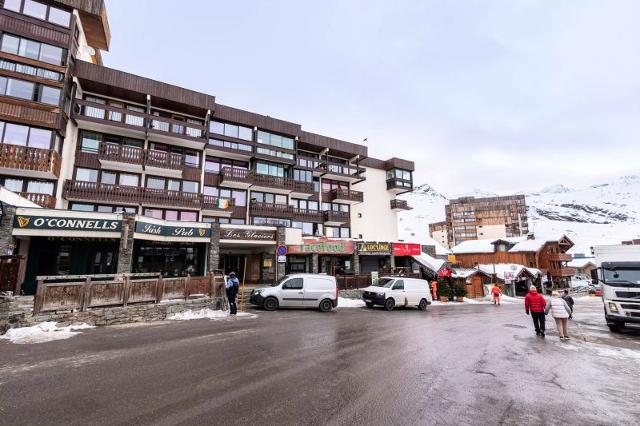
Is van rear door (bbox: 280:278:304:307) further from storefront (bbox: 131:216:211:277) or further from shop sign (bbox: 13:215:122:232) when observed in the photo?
shop sign (bbox: 13:215:122:232)

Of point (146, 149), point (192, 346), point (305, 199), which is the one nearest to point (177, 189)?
point (146, 149)

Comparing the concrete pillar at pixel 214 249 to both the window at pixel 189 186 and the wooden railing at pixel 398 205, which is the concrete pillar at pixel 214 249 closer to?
the window at pixel 189 186

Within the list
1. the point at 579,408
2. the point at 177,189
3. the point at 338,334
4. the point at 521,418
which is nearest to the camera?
the point at 521,418

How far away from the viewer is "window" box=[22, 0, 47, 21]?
19875 millimetres

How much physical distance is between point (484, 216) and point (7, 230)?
415ft

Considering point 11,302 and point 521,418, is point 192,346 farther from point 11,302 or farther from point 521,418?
point 521,418

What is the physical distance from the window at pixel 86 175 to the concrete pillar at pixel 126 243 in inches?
297

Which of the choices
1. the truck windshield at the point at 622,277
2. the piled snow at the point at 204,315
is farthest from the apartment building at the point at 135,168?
the truck windshield at the point at 622,277

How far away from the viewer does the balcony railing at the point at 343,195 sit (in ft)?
112

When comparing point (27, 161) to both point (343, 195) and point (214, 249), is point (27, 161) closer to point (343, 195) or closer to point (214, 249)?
point (214, 249)

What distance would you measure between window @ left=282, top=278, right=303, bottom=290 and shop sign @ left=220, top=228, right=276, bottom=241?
25.3 ft

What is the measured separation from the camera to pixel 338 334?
10531mm

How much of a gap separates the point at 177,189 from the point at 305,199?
13081mm

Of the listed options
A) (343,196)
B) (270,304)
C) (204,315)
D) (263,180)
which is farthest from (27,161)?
(343,196)
